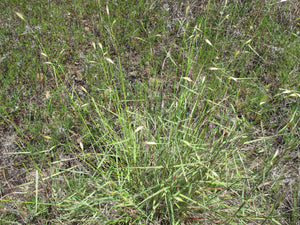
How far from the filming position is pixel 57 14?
12.1ft

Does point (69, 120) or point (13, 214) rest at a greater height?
point (69, 120)

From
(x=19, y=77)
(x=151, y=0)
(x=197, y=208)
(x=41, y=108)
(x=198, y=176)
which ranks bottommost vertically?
(x=197, y=208)

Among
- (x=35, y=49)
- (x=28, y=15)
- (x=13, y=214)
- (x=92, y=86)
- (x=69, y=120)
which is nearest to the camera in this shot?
(x=13, y=214)

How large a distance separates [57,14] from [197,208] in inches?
130

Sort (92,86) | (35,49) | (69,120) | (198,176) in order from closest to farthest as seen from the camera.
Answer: (198,176)
(69,120)
(92,86)
(35,49)

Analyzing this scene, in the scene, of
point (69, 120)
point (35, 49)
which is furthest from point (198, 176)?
point (35, 49)

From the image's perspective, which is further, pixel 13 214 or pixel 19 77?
pixel 19 77

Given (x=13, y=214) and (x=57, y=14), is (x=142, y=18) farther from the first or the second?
(x=13, y=214)

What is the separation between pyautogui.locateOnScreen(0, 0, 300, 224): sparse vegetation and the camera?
2.01 m

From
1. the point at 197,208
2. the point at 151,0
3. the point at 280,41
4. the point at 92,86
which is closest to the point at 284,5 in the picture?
the point at 280,41

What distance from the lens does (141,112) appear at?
2.80 metres

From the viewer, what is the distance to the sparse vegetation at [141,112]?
2010 millimetres

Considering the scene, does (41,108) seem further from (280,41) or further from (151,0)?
(280,41)

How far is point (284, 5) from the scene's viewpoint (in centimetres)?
373
